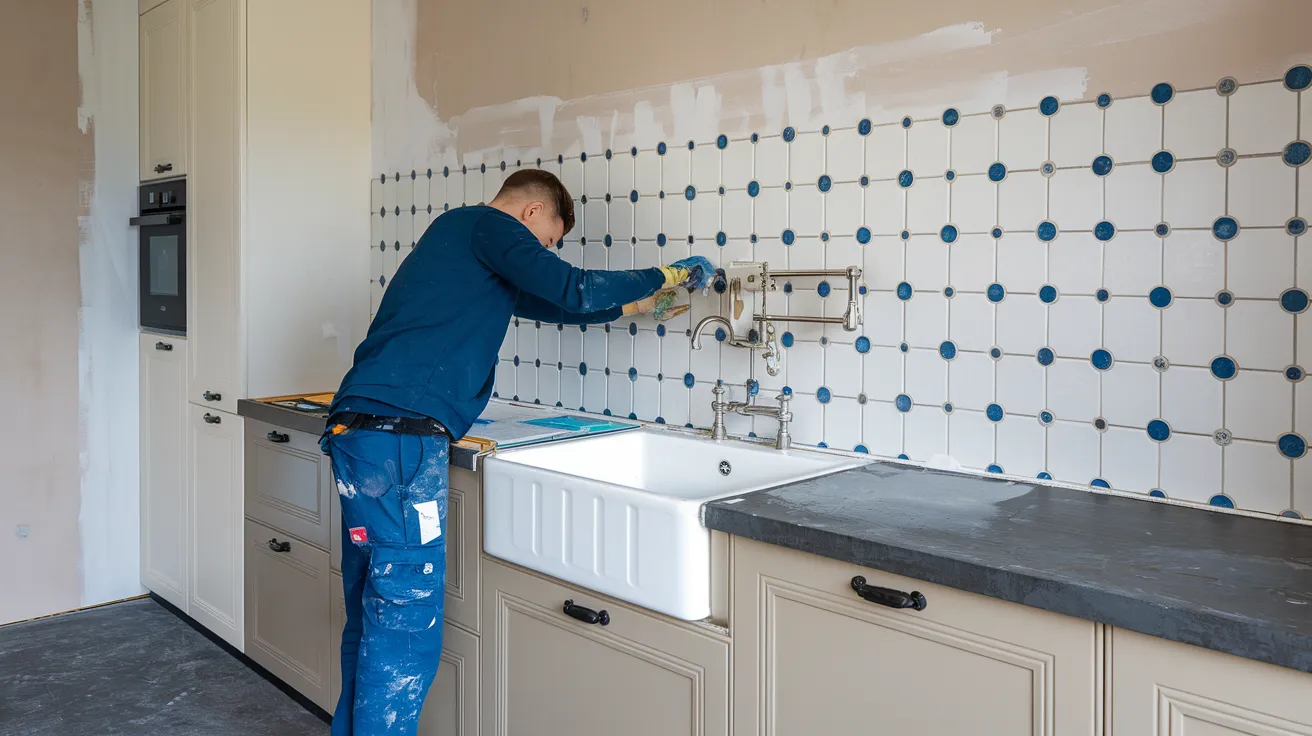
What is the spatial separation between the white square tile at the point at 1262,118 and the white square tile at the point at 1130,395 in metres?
0.42

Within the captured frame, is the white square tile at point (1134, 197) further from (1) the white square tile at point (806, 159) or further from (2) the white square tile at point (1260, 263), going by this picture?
(1) the white square tile at point (806, 159)

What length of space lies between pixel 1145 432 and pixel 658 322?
1.25m

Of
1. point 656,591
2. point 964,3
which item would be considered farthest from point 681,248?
point 656,591

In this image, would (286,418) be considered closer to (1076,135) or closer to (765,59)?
(765,59)

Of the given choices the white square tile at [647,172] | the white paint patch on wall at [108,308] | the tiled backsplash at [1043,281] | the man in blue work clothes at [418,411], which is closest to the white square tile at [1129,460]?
the tiled backsplash at [1043,281]

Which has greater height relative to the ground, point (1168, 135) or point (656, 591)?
point (1168, 135)

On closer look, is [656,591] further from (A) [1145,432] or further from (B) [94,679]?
(B) [94,679]

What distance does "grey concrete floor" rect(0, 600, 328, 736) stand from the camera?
2703 millimetres

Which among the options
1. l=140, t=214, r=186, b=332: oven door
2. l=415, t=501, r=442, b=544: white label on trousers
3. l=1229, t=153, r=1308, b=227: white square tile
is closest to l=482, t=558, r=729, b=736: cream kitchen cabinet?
l=415, t=501, r=442, b=544: white label on trousers

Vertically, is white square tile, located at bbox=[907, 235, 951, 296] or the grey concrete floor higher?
white square tile, located at bbox=[907, 235, 951, 296]

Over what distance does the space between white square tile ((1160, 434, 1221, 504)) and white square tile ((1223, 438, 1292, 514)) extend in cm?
2

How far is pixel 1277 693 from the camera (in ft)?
3.37

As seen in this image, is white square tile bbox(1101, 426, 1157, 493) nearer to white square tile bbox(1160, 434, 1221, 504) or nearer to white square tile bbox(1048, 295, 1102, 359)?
white square tile bbox(1160, 434, 1221, 504)

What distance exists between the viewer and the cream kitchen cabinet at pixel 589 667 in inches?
64.2
